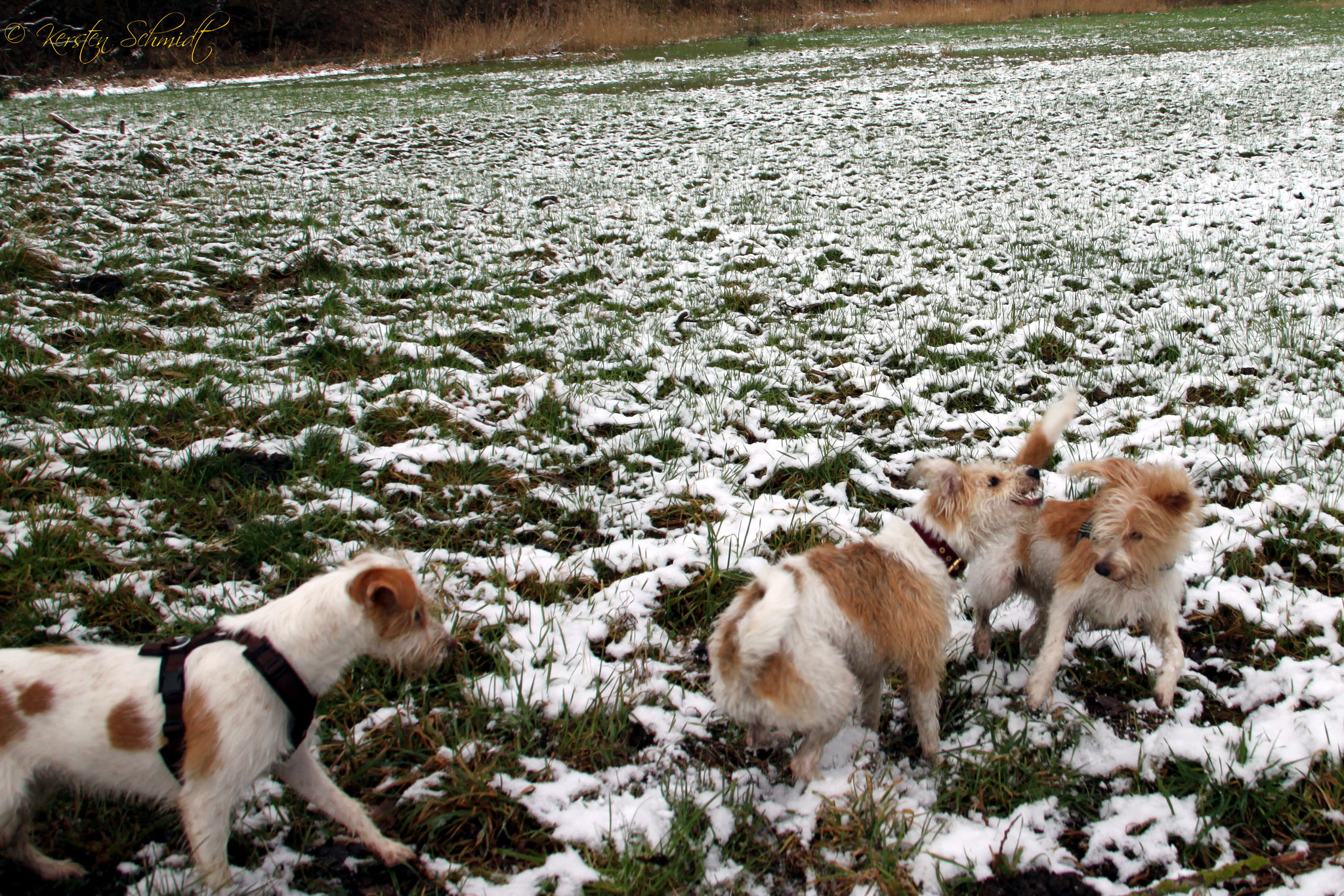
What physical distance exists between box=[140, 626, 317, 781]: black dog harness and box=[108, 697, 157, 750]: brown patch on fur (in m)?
0.05

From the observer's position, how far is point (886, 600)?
266 cm

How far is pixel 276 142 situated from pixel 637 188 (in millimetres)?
6876

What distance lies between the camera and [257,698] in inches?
82.4

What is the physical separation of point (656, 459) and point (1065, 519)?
2.30 m

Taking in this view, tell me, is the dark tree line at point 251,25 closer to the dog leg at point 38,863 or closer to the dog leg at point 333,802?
the dog leg at point 38,863

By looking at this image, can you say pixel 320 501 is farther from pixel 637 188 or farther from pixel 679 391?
pixel 637 188

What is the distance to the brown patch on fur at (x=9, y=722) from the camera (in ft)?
6.35

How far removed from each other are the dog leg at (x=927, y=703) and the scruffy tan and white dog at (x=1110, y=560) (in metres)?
0.45

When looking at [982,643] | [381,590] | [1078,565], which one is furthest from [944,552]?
[381,590]

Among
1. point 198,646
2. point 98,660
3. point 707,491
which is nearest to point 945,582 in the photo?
point 707,491

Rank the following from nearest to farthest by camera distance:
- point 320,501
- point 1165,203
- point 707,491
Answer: point 320,501 < point 707,491 < point 1165,203

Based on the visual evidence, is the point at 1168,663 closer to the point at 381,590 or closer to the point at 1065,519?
the point at 1065,519

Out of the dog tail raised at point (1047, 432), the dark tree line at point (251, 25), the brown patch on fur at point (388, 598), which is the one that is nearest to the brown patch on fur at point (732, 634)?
the brown patch on fur at point (388, 598)

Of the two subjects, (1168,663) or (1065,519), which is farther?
(1065,519)
